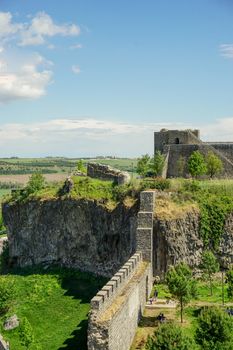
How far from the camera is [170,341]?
18562 mm

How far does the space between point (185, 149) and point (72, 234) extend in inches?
533

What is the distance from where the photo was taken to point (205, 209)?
3319cm

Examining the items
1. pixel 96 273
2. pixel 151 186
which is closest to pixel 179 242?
pixel 151 186

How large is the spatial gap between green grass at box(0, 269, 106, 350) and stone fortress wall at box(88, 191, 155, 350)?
3790 millimetres

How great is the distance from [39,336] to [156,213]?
10.5 metres

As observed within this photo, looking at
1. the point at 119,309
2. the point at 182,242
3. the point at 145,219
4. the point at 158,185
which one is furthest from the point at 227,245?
the point at 119,309

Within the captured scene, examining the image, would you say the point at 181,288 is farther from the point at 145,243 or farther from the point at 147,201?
the point at 147,201

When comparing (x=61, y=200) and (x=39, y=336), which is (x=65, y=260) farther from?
(x=39, y=336)

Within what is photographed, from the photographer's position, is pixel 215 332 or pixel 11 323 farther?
pixel 11 323

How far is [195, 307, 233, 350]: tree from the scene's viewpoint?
1966cm

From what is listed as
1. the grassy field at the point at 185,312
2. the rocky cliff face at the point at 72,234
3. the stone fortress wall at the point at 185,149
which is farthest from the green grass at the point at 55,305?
the stone fortress wall at the point at 185,149

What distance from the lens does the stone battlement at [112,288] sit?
19.8 meters

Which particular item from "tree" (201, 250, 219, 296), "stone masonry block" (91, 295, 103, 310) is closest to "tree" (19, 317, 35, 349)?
"stone masonry block" (91, 295, 103, 310)

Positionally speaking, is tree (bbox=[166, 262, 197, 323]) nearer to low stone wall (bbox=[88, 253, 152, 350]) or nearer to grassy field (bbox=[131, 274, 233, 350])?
grassy field (bbox=[131, 274, 233, 350])
